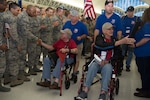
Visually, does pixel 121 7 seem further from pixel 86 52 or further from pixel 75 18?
pixel 75 18

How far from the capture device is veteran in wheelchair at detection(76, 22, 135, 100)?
3277mm

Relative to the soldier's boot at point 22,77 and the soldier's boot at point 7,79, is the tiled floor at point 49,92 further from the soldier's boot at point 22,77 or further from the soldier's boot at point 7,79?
the soldier's boot at point 7,79

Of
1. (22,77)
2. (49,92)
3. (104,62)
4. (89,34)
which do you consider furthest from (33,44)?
(89,34)

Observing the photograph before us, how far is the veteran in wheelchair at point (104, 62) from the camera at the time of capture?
328 centimetres

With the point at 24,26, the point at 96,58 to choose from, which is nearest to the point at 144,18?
the point at 96,58

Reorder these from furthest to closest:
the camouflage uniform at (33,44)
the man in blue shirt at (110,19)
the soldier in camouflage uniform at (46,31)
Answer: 1. the soldier in camouflage uniform at (46,31)
2. the camouflage uniform at (33,44)
3. the man in blue shirt at (110,19)

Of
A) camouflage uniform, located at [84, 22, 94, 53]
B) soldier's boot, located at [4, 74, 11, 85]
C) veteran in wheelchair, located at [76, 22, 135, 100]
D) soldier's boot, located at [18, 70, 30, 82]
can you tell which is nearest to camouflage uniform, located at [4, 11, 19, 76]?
soldier's boot, located at [4, 74, 11, 85]

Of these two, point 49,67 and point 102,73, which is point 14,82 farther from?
point 102,73

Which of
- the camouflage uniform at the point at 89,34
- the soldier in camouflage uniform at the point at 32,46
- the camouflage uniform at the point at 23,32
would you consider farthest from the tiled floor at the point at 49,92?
the camouflage uniform at the point at 89,34

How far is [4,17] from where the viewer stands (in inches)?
146

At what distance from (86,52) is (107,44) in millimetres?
5538

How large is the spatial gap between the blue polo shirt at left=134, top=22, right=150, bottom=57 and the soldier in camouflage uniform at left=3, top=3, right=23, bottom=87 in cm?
208

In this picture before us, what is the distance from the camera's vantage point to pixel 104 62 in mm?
3402

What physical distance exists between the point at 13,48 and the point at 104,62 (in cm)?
171
